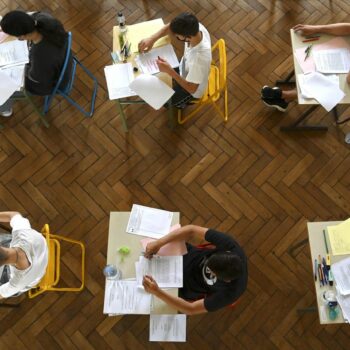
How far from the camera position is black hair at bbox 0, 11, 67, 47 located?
2568mm

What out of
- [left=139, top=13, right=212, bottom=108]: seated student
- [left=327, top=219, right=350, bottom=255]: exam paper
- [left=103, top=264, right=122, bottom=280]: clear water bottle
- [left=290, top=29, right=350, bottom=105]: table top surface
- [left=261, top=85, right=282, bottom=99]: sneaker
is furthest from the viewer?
[left=261, top=85, right=282, bottom=99]: sneaker

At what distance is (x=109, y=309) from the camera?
2250 mm

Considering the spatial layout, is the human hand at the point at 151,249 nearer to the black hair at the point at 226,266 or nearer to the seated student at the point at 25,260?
the black hair at the point at 226,266

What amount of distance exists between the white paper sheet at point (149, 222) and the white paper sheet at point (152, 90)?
2.62 ft

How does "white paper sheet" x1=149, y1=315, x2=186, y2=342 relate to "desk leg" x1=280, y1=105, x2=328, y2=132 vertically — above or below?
below

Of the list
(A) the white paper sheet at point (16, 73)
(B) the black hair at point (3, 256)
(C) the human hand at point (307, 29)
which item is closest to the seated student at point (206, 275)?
(B) the black hair at point (3, 256)

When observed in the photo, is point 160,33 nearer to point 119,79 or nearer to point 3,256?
point 119,79

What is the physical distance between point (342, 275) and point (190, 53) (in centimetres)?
178

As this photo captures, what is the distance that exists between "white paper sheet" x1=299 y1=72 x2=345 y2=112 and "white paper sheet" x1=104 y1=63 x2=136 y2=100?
1.28 metres

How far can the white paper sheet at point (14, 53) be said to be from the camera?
9.48ft

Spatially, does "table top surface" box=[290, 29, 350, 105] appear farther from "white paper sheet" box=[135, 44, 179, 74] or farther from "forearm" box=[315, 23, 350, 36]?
"white paper sheet" box=[135, 44, 179, 74]

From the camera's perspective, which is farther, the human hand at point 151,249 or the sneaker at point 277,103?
the sneaker at point 277,103

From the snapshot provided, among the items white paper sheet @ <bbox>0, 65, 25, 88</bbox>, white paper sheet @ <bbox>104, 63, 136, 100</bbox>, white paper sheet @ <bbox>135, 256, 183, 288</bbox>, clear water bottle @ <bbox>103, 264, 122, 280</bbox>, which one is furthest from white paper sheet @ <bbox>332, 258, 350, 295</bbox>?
white paper sheet @ <bbox>0, 65, 25, 88</bbox>

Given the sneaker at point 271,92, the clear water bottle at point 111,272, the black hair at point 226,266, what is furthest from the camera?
the sneaker at point 271,92
